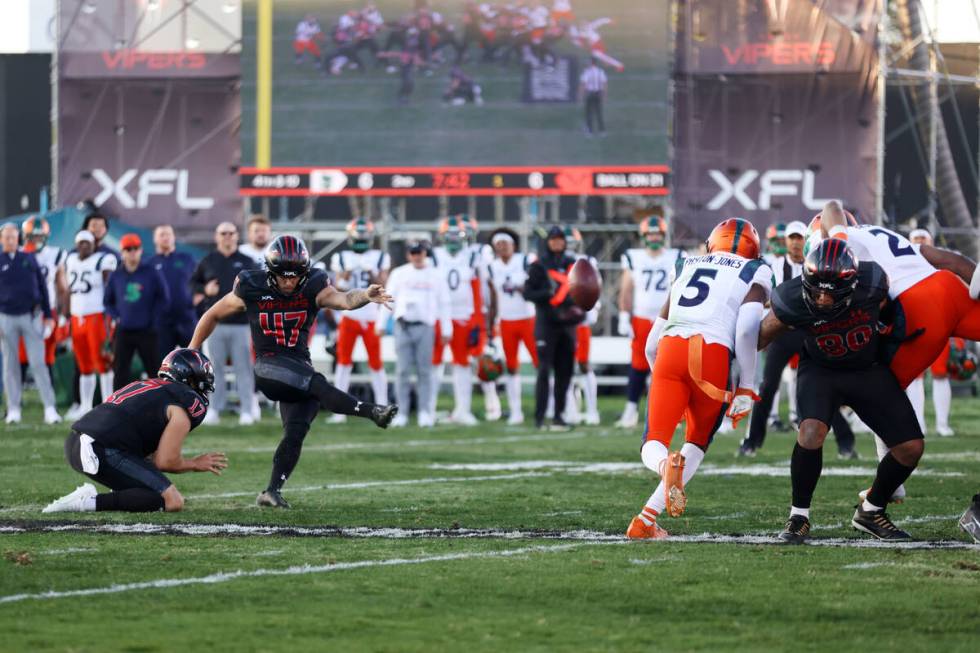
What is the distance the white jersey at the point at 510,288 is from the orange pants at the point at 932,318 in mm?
9485

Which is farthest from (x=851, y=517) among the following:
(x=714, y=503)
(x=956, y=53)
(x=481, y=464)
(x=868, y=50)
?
(x=956, y=53)

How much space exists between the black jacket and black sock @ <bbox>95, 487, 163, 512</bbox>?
25.6ft

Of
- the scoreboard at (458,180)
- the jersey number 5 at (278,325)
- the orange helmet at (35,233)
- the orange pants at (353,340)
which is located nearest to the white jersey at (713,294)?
the jersey number 5 at (278,325)

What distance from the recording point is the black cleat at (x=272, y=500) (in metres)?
9.09

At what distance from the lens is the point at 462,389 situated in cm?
1772

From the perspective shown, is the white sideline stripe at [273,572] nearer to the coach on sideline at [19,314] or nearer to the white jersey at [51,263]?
the coach on sideline at [19,314]

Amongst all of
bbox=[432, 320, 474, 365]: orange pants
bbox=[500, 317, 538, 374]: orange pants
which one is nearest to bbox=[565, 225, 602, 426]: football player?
bbox=[500, 317, 538, 374]: orange pants

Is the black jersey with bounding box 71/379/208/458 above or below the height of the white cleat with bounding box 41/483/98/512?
above

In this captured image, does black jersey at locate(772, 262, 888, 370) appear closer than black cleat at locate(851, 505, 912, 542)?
Yes

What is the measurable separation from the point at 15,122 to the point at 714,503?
25166 millimetres

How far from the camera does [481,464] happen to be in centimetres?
1224

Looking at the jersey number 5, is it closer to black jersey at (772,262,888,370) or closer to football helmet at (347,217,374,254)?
black jersey at (772,262,888,370)

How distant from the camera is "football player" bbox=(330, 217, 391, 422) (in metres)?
17.2

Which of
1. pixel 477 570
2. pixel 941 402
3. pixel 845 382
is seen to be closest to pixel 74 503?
pixel 477 570
